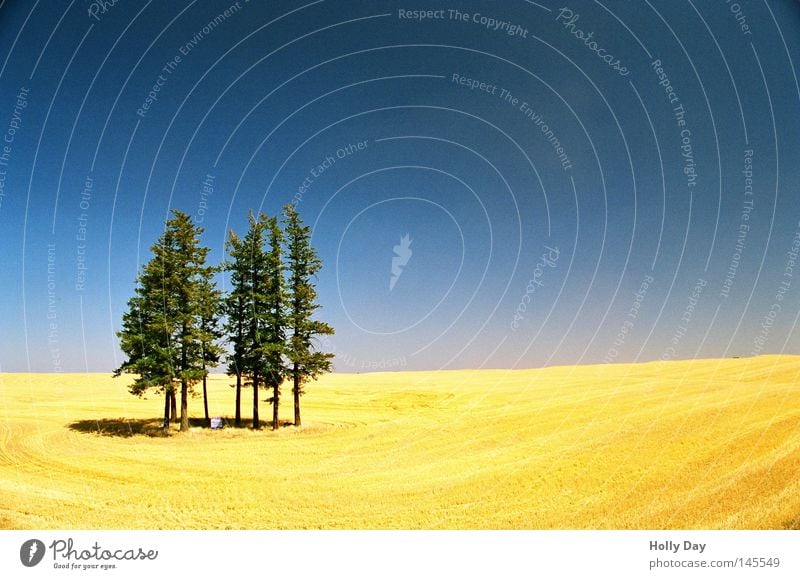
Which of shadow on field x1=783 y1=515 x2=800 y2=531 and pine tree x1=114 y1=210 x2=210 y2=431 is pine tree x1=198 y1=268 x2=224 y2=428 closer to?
pine tree x1=114 y1=210 x2=210 y2=431

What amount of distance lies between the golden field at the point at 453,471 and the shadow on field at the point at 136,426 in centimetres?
37

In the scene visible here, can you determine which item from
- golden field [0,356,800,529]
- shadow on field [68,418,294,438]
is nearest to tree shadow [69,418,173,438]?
shadow on field [68,418,294,438]

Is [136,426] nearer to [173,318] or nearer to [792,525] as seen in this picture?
[173,318]

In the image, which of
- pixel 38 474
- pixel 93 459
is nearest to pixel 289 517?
pixel 38 474

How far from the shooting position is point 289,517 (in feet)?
27.5

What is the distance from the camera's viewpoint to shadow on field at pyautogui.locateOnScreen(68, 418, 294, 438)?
18.0m

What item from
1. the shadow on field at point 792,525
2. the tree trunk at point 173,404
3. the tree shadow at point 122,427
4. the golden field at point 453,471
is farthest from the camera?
the tree trunk at point 173,404

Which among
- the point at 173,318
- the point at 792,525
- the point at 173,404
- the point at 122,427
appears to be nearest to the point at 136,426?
the point at 122,427

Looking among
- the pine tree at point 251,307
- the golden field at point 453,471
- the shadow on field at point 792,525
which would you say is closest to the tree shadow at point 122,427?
the golden field at point 453,471

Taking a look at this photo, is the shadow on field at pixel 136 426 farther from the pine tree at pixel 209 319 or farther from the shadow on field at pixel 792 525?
the shadow on field at pixel 792 525

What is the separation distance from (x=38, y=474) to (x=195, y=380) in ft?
29.9

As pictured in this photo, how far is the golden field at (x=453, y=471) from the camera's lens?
8.33 meters

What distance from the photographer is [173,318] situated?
18531 millimetres
